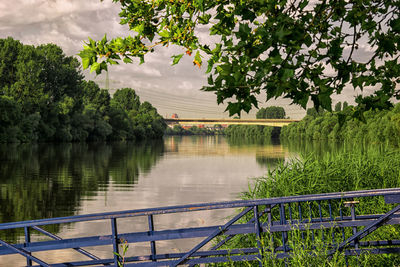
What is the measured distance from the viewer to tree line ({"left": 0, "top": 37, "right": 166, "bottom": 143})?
7319 centimetres

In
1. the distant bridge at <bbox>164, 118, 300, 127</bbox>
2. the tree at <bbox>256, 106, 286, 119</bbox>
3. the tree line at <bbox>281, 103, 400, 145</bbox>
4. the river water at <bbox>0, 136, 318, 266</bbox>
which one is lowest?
the river water at <bbox>0, 136, 318, 266</bbox>

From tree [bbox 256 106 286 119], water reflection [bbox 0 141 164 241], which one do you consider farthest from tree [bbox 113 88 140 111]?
water reflection [bbox 0 141 164 241]

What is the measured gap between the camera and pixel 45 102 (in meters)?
84.4

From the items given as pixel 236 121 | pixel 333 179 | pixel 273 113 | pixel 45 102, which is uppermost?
pixel 273 113

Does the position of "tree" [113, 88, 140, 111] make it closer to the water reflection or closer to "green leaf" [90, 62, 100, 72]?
the water reflection

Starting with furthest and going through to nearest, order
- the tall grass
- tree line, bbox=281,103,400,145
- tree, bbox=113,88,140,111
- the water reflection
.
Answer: tree, bbox=113,88,140,111 < the water reflection < the tall grass < tree line, bbox=281,103,400,145

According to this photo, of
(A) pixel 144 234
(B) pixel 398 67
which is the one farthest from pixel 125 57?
A: (B) pixel 398 67

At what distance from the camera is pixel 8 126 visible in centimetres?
7038

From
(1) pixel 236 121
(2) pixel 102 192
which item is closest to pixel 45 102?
(2) pixel 102 192

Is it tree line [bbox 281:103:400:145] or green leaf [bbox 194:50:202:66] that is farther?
green leaf [bbox 194:50:202:66]

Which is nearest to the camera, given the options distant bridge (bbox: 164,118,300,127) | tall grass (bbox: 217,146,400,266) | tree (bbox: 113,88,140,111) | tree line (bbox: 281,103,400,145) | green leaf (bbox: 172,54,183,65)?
tree line (bbox: 281,103,400,145)

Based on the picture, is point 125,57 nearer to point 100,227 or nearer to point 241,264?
point 241,264

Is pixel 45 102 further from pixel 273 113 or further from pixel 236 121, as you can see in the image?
pixel 273 113

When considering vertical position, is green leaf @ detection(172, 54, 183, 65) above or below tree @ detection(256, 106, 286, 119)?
below
